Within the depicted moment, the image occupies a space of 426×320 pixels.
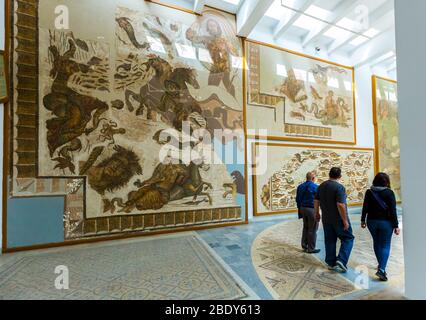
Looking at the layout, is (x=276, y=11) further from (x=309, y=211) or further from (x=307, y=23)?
(x=309, y=211)

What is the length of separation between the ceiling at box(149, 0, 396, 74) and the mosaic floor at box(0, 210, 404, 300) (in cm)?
632

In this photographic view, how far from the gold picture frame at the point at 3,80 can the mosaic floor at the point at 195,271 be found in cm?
321

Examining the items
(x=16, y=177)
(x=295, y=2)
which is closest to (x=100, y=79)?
(x=16, y=177)

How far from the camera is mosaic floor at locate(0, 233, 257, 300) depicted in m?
2.52

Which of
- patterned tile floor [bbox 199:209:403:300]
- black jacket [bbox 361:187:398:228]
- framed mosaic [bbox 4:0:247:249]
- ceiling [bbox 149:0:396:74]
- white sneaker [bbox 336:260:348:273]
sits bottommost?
patterned tile floor [bbox 199:209:403:300]

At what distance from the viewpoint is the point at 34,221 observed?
13.6 ft

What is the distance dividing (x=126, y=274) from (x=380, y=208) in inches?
155

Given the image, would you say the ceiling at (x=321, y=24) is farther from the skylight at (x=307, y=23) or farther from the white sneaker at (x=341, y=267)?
the white sneaker at (x=341, y=267)

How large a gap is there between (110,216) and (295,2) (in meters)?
8.38

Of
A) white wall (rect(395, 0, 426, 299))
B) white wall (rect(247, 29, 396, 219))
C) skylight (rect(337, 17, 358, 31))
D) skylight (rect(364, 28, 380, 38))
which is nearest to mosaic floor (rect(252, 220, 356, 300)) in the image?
white wall (rect(395, 0, 426, 299))

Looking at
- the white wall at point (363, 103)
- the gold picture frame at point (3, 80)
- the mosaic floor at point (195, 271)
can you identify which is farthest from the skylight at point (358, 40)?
the gold picture frame at point (3, 80)

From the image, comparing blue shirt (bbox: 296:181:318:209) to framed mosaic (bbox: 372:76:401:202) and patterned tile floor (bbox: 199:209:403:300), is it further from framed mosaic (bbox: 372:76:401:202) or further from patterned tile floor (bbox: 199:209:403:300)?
framed mosaic (bbox: 372:76:401:202)

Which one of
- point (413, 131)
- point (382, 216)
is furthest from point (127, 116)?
point (382, 216)

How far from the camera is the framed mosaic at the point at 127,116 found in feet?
14.1
